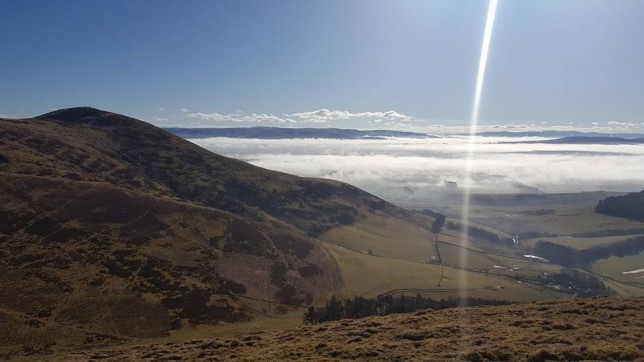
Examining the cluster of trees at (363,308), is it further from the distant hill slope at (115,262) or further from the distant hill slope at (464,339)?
the distant hill slope at (464,339)

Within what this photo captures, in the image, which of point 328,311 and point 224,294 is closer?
point 328,311

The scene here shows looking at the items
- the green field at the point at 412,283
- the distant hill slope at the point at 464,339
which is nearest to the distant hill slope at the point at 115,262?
the green field at the point at 412,283

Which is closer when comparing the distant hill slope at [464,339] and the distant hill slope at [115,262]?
the distant hill slope at [464,339]

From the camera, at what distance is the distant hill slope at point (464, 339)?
30.5 metres

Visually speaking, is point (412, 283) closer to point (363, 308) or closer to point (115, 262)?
point (363, 308)

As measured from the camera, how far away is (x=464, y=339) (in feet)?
117

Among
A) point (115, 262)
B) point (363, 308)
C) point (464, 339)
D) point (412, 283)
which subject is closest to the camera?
point (464, 339)

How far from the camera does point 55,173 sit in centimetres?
16712

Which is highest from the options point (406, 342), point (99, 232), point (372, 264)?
point (406, 342)

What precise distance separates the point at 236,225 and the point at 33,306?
8249 centimetres

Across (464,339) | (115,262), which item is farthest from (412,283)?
(464,339)

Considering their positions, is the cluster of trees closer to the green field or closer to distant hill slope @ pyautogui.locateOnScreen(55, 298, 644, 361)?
the green field

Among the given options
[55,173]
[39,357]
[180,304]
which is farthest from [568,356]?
[55,173]

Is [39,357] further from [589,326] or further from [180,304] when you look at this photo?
[589,326]
